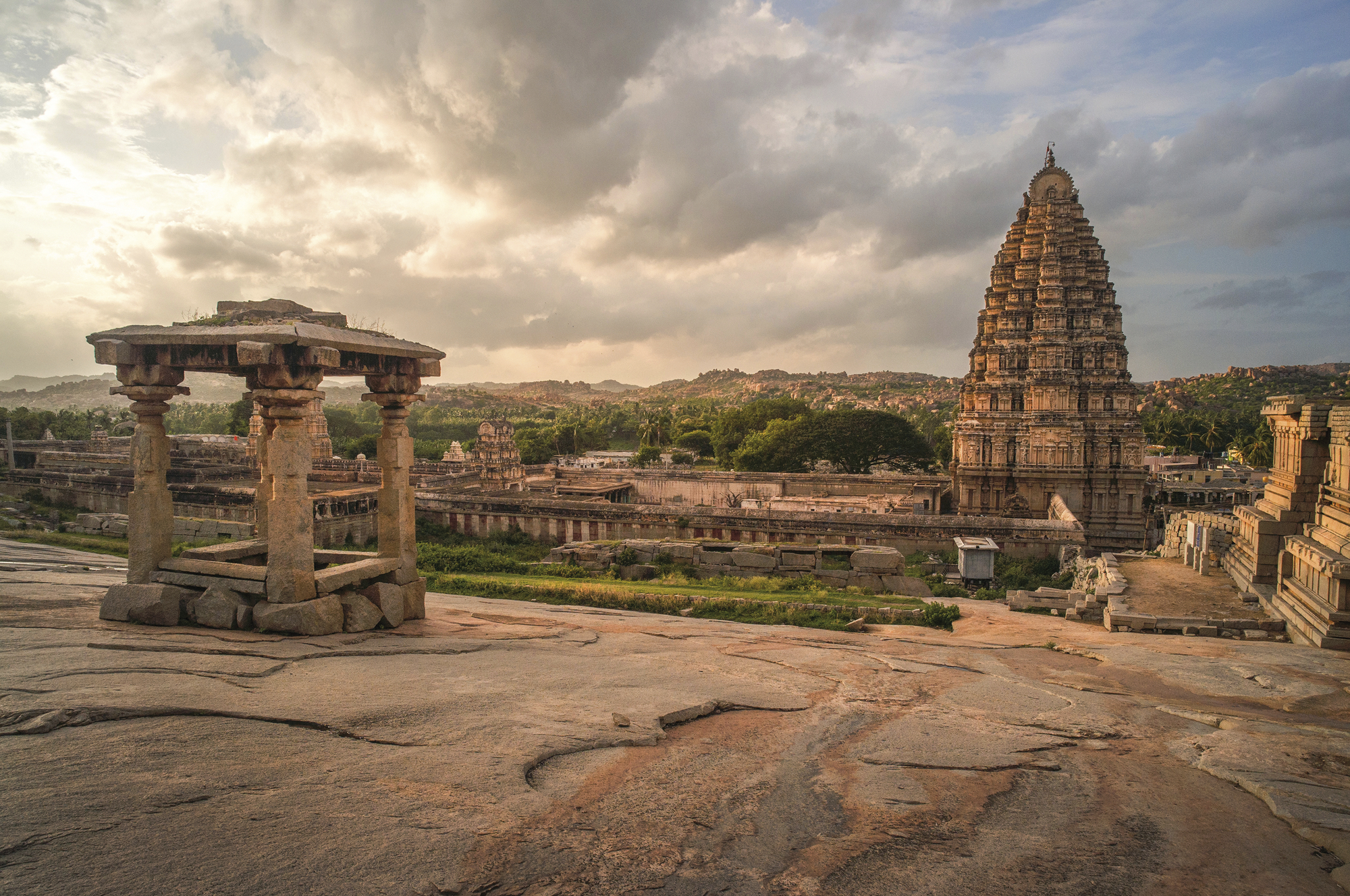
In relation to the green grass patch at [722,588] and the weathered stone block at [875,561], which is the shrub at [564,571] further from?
the weathered stone block at [875,561]

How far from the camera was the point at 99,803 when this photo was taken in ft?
12.4

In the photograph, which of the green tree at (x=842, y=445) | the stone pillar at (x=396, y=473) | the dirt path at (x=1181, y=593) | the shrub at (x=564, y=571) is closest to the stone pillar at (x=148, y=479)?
the stone pillar at (x=396, y=473)

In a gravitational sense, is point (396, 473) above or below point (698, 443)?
above

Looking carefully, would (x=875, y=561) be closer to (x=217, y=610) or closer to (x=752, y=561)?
(x=752, y=561)

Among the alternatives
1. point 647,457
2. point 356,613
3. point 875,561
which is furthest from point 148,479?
point 647,457

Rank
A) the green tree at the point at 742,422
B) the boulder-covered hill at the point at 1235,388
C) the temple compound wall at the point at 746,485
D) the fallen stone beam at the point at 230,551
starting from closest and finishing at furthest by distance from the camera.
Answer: the fallen stone beam at the point at 230,551 < the temple compound wall at the point at 746,485 < the green tree at the point at 742,422 < the boulder-covered hill at the point at 1235,388

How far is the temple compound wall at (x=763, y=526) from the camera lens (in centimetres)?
2203

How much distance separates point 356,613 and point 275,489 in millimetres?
1716

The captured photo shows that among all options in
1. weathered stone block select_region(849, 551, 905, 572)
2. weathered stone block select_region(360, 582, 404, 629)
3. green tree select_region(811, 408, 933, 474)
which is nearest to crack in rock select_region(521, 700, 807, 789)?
weathered stone block select_region(360, 582, 404, 629)

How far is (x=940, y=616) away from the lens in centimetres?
1238

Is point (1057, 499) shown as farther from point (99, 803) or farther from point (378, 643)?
point (99, 803)

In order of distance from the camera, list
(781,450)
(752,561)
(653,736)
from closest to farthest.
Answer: (653,736) → (752,561) → (781,450)

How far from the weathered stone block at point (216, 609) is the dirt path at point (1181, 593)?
13876 mm

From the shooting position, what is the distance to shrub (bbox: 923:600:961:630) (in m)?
12.2
